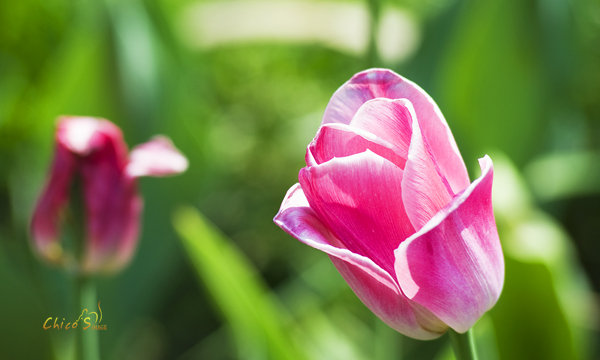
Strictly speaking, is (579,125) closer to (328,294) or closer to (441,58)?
(441,58)

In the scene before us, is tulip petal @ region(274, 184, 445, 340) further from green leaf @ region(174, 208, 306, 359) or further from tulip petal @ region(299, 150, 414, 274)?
green leaf @ region(174, 208, 306, 359)

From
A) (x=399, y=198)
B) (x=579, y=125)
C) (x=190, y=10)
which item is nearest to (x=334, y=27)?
(x=190, y=10)

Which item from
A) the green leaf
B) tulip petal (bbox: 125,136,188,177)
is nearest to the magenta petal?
tulip petal (bbox: 125,136,188,177)

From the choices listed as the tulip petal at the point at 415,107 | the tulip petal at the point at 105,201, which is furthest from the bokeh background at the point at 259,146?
the tulip petal at the point at 415,107

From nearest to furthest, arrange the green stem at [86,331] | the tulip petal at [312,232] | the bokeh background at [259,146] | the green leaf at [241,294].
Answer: the tulip petal at [312,232], the green stem at [86,331], the green leaf at [241,294], the bokeh background at [259,146]

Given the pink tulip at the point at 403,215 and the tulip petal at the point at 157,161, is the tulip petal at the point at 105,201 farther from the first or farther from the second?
the pink tulip at the point at 403,215

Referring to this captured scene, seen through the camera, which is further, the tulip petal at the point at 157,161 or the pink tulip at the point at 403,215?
the tulip petal at the point at 157,161

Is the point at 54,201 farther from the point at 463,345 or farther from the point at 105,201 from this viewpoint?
the point at 463,345

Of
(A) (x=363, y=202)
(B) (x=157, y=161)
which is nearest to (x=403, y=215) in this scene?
(A) (x=363, y=202)
